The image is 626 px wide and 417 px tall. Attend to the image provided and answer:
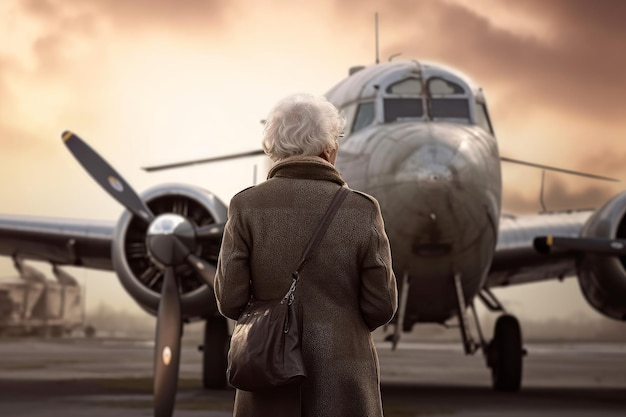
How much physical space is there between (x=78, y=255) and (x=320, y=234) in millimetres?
11520

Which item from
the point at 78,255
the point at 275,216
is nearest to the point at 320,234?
the point at 275,216

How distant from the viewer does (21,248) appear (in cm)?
1384

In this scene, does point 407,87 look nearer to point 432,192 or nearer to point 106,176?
point 432,192

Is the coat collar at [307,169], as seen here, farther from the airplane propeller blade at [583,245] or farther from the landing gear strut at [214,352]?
the landing gear strut at [214,352]

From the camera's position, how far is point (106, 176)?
441 inches

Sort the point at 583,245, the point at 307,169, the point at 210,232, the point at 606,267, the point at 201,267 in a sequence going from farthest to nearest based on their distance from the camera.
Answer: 1. the point at 606,267
2. the point at 583,245
3. the point at 210,232
4. the point at 201,267
5. the point at 307,169

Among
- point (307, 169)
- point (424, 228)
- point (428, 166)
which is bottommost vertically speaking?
point (307, 169)

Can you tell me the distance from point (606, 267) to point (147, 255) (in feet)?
17.8

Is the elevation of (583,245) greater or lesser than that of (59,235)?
lesser

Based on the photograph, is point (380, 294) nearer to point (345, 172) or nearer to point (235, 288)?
point (235, 288)

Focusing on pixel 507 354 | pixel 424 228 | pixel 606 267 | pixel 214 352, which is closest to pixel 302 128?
pixel 424 228

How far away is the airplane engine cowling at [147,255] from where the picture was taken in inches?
452

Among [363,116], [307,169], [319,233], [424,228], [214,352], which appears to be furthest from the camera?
[214,352]

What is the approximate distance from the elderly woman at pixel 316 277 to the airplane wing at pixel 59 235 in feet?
34.5
